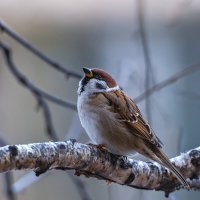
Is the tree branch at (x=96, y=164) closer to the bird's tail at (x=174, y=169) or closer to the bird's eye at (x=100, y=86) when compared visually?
the bird's tail at (x=174, y=169)

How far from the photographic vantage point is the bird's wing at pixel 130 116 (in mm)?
3107

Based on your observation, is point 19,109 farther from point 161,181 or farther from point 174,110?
point 161,181

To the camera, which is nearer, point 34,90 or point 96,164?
point 96,164

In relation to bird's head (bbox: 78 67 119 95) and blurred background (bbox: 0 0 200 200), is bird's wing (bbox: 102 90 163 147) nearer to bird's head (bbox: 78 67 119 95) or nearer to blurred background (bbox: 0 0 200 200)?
bird's head (bbox: 78 67 119 95)

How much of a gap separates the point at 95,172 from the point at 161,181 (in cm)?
35

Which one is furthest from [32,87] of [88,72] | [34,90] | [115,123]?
[115,123]

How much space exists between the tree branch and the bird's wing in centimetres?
18

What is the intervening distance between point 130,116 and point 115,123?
93 millimetres

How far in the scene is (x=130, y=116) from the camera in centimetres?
315

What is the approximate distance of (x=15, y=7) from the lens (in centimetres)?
577

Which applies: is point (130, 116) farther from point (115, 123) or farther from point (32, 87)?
point (32, 87)

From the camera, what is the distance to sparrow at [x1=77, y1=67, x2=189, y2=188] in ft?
10.0

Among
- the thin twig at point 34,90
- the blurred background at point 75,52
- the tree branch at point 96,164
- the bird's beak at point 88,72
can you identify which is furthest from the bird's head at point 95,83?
the blurred background at point 75,52

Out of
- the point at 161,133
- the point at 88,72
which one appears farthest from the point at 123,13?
the point at 88,72
